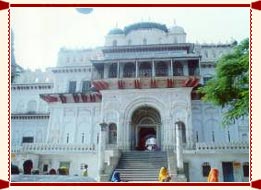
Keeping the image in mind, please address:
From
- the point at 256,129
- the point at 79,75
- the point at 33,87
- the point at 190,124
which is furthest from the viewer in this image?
the point at 33,87

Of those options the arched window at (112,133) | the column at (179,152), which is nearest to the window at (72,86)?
the arched window at (112,133)

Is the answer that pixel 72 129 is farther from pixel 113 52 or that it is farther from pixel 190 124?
pixel 190 124

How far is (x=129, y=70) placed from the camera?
21422mm

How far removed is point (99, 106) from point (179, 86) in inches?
250

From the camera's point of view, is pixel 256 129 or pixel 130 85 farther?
pixel 130 85

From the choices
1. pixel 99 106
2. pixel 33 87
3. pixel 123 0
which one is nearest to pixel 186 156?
pixel 99 106

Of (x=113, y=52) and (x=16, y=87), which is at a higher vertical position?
(x=113, y=52)

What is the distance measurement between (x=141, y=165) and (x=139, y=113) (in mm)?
6769

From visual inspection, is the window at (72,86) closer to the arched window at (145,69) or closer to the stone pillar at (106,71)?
the stone pillar at (106,71)

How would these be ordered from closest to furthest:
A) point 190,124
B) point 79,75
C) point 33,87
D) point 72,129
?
point 190,124, point 72,129, point 79,75, point 33,87

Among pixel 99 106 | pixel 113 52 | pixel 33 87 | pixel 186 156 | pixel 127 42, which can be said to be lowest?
pixel 186 156

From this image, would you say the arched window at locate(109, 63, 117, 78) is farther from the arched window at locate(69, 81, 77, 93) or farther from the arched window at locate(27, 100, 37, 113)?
the arched window at locate(27, 100, 37, 113)

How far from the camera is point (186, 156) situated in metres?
18.0

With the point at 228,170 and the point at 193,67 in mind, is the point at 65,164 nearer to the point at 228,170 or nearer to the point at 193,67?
the point at 228,170
